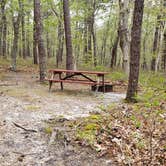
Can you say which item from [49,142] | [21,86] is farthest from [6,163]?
[21,86]

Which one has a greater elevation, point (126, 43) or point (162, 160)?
point (126, 43)

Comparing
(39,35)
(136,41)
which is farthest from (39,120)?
(39,35)

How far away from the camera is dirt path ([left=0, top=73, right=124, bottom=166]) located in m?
4.71

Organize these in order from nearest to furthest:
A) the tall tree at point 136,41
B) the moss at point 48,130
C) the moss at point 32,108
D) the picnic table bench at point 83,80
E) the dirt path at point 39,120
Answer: the dirt path at point 39,120
the moss at point 48,130
the moss at point 32,108
the tall tree at point 136,41
the picnic table bench at point 83,80

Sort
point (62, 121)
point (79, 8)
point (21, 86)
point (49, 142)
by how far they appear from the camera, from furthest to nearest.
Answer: point (79, 8)
point (21, 86)
point (62, 121)
point (49, 142)

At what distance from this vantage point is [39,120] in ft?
22.0

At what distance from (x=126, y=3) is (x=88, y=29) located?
51.4 feet

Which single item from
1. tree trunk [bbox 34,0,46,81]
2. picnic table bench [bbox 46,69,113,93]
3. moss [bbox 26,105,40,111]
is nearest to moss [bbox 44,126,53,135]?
moss [bbox 26,105,40,111]

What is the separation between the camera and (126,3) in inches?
540

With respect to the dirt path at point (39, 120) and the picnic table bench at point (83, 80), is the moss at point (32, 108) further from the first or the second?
the picnic table bench at point (83, 80)

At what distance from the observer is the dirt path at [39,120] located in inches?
186

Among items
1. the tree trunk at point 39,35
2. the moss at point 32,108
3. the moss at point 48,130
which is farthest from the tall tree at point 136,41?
the tree trunk at point 39,35

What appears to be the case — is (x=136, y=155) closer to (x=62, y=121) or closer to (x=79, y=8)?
(x=62, y=121)

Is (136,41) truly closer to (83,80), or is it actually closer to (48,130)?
(83,80)
